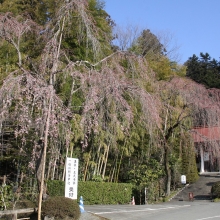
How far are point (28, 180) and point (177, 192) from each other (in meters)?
9.93

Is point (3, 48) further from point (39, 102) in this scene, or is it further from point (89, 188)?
point (89, 188)

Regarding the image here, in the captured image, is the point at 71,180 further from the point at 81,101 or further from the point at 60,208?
the point at 81,101

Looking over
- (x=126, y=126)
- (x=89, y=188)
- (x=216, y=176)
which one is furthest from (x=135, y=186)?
(x=126, y=126)

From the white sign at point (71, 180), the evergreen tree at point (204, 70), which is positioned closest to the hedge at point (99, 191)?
the white sign at point (71, 180)

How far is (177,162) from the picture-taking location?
19344 mm

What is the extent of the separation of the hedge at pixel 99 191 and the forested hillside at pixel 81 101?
20.4 inches

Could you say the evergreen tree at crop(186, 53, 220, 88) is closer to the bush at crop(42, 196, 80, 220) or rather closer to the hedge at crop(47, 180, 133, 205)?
the hedge at crop(47, 180, 133, 205)

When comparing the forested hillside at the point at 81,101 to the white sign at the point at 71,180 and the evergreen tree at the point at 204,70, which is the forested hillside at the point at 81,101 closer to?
the white sign at the point at 71,180

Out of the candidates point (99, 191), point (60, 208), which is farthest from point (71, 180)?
point (99, 191)

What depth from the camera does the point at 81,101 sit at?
385 inches

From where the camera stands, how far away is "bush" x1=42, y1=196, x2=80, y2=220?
7430 mm

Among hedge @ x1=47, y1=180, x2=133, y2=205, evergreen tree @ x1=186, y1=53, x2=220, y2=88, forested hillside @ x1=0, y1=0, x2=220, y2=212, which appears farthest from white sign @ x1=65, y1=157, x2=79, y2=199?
evergreen tree @ x1=186, y1=53, x2=220, y2=88

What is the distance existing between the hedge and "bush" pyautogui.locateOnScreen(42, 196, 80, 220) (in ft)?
17.9

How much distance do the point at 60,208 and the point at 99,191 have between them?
751 centimetres
